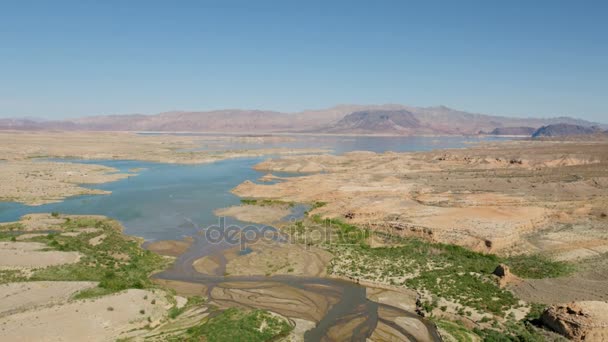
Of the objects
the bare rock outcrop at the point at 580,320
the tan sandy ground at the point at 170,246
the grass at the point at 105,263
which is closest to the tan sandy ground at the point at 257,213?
the tan sandy ground at the point at 170,246

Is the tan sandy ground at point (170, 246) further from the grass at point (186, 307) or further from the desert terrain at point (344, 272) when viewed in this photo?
the grass at point (186, 307)

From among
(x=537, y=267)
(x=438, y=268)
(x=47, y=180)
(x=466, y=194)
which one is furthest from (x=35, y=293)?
(x=47, y=180)

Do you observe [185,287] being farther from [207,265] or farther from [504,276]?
[504,276]

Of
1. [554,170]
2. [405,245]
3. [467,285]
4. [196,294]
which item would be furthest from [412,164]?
[196,294]

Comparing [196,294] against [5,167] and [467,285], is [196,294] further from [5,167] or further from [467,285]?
[5,167]

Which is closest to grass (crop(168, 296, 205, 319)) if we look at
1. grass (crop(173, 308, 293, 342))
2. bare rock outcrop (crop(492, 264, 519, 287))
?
grass (crop(173, 308, 293, 342))
